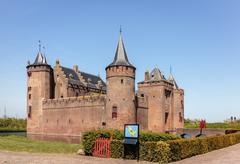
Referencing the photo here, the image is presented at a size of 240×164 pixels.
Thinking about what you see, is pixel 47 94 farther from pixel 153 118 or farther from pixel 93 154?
pixel 93 154

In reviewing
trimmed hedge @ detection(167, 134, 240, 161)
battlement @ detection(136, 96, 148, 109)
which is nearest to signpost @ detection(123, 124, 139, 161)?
trimmed hedge @ detection(167, 134, 240, 161)

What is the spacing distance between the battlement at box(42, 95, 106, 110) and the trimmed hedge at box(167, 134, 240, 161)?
14736 mm

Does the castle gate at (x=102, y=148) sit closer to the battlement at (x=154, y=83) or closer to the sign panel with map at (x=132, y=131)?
the sign panel with map at (x=132, y=131)


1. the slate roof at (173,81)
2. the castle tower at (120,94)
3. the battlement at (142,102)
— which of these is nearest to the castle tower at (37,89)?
the castle tower at (120,94)

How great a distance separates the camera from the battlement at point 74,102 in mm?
34469

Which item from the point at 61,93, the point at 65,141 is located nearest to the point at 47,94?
the point at 61,93

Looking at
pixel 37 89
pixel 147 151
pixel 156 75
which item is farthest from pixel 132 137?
pixel 37 89

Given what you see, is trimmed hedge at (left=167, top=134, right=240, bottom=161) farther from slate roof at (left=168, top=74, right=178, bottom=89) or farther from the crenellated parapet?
slate roof at (left=168, top=74, right=178, bottom=89)

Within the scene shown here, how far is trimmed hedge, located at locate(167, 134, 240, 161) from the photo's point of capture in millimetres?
16609

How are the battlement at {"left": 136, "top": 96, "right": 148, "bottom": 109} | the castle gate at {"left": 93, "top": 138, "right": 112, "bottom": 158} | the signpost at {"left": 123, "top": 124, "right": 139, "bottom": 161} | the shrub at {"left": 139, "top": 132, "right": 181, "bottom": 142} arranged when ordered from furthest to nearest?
the battlement at {"left": 136, "top": 96, "right": 148, "bottom": 109}
the shrub at {"left": 139, "top": 132, "right": 181, "bottom": 142}
the castle gate at {"left": 93, "top": 138, "right": 112, "bottom": 158}
the signpost at {"left": 123, "top": 124, "right": 139, "bottom": 161}

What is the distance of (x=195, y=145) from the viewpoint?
18719 millimetres

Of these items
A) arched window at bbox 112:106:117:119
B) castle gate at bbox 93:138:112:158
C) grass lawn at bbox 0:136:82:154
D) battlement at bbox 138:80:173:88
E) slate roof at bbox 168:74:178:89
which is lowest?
grass lawn at bbox 0:136:82:154

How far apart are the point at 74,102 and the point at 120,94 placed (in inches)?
331

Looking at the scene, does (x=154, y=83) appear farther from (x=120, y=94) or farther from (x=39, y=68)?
(x=39, y=68)
